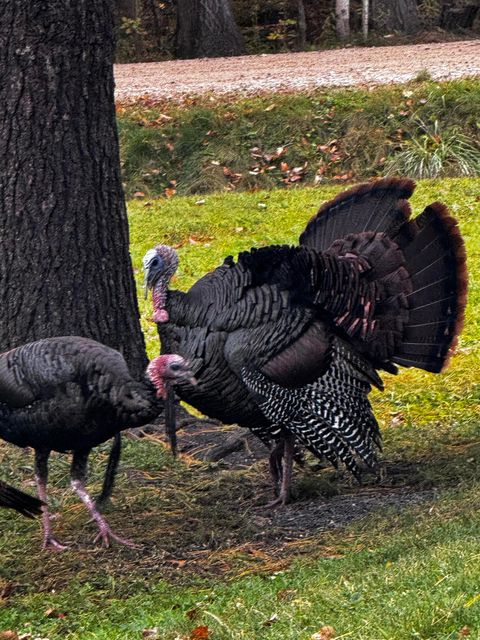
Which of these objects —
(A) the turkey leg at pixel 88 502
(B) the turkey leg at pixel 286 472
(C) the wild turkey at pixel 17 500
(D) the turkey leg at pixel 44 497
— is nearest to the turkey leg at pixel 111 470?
(A) the turkey leg at pixel 88 502

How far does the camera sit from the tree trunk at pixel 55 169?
711cm

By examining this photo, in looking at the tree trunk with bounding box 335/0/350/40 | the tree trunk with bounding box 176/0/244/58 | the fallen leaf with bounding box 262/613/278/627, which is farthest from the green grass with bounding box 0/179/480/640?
the tree trunk with bounding box 335/0/350/40

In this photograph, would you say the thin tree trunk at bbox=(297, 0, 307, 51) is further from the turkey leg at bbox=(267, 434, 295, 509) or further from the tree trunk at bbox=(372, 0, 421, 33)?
the turkey leg at bbox=(267, 434, 295, 509)

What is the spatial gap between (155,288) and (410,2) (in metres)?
19.7

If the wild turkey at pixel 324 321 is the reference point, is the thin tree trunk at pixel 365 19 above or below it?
above

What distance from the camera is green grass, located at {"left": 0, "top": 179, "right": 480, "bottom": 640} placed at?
165 inches

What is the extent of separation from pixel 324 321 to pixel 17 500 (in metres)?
1.88

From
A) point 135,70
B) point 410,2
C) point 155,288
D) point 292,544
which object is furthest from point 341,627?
point 410,2

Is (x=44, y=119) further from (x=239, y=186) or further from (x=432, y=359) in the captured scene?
(x=239, y=186)

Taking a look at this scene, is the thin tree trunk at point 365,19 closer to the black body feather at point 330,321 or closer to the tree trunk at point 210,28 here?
the tree trunk at point 210,28

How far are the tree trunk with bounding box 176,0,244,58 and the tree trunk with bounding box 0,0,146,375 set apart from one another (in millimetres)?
15660

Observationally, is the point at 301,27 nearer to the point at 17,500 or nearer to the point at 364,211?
the point at 364,211

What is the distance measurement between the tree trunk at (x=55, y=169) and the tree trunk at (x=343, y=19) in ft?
58.8

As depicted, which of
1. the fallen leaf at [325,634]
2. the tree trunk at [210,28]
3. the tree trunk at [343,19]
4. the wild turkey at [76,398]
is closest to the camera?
the fallen leaf at [325,634]
